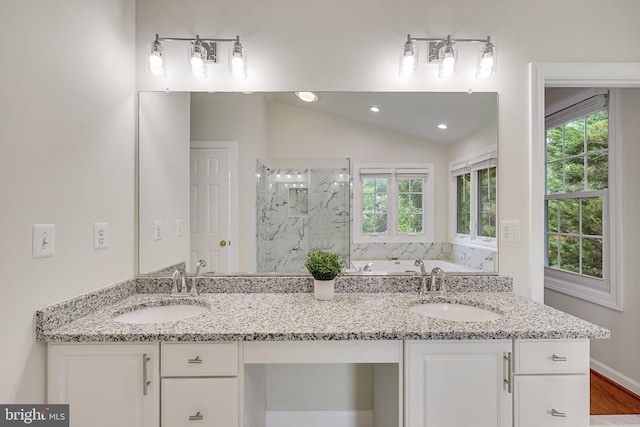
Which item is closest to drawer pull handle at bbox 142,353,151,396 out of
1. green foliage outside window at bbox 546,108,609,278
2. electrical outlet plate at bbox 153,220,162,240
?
electrical outlet plate at bbox 153,220,162,240

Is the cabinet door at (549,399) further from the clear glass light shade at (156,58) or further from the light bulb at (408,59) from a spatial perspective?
the clear glass light shade at (156,58)

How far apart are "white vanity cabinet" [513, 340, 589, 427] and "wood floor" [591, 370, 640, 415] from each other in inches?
48.2

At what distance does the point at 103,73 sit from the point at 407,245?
5.69 ft

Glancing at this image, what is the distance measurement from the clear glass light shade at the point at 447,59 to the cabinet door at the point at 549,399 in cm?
147

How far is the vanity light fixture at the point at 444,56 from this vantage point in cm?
172

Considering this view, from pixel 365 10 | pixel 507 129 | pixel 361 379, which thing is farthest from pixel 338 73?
pixel 361 379

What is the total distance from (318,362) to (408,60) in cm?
152

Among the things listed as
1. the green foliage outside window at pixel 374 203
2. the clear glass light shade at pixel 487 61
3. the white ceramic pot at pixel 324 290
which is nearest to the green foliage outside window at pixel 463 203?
the green foliage outside window at pixel 374 203

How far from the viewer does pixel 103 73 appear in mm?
1541

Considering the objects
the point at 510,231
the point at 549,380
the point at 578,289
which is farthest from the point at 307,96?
the point at 578,289

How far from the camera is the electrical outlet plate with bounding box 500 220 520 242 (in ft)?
5.94

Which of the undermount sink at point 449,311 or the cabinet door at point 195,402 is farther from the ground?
the undermount sink at point 449,311

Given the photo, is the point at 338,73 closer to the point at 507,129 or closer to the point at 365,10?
the point at 365,10

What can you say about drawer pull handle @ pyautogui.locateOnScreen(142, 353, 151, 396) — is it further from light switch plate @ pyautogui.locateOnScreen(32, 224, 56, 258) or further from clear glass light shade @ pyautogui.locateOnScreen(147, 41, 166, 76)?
clear glass light shade @ pyautogui.locateOnScreen(147, 41, 166, 76)
